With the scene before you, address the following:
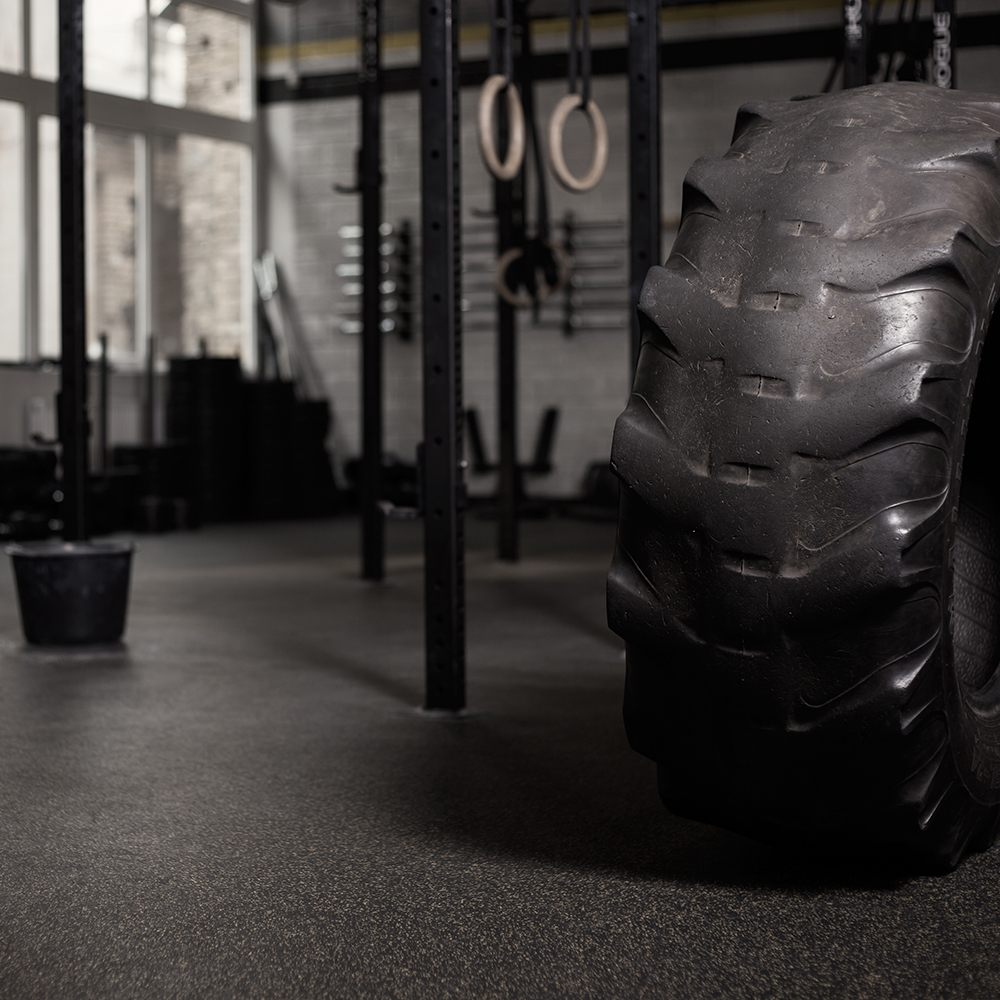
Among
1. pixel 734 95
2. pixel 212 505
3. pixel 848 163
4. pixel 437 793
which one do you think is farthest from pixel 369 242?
pixel 734 95

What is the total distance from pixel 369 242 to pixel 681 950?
12.8 ft

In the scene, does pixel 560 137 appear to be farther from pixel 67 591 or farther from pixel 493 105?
pixel 67 591

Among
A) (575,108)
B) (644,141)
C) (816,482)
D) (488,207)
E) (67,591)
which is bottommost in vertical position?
(67,591)

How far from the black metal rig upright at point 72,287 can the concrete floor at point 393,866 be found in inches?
25.1

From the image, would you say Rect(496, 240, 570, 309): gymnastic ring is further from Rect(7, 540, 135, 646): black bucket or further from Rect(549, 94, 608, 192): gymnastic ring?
Rect(7, 540, 135, 646): black bucket

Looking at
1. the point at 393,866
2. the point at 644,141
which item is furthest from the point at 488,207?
the point at 393,866

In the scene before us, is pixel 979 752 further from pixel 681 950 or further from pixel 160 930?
pixel 160 930

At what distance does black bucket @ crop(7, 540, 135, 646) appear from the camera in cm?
356

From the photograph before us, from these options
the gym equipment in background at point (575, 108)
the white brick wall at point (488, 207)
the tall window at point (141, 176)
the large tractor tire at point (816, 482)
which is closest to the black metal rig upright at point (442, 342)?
the gym equipment in background at point (575, 108)

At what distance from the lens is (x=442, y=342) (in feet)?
8.80

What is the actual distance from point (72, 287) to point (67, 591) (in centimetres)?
89

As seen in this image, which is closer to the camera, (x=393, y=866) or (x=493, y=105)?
(x=393, y=866)

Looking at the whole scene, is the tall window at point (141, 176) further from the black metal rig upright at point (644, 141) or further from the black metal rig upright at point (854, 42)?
the black metal rig upright at point (854, 42)

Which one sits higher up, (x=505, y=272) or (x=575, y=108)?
(x=575, y=108)
